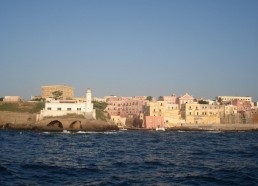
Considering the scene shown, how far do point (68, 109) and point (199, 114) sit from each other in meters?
37.9

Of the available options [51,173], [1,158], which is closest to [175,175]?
[51,173]

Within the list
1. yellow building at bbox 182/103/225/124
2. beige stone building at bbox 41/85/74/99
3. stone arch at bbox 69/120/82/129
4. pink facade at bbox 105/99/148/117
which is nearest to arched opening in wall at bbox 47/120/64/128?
stone arch at bbox 69/120/82/129

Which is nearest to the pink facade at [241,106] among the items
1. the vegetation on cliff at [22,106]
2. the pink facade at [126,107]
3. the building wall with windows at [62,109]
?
the pink facade at [126,107]

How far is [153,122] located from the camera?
97.1 m

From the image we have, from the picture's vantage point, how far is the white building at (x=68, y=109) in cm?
9138

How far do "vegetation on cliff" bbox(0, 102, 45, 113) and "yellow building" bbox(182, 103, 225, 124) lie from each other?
43.6 metres

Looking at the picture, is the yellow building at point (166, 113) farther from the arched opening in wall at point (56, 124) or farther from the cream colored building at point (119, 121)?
the arched opening in wall at point (56, 124)

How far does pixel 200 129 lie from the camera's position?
94812mm

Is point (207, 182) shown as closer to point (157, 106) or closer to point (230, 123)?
point (157, 106)

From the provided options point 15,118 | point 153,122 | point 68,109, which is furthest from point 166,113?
point 15,118

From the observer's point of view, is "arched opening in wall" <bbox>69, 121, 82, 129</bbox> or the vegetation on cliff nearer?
"arched opening in wall" <bbox>69, 121, 82, 129</bbox>

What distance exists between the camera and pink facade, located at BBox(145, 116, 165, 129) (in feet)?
317

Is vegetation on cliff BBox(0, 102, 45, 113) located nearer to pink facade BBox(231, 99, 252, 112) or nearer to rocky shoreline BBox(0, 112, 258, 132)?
rocky shoreline BBox(0, 112, 258, 132)

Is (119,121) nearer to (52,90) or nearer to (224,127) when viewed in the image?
(224,127)
